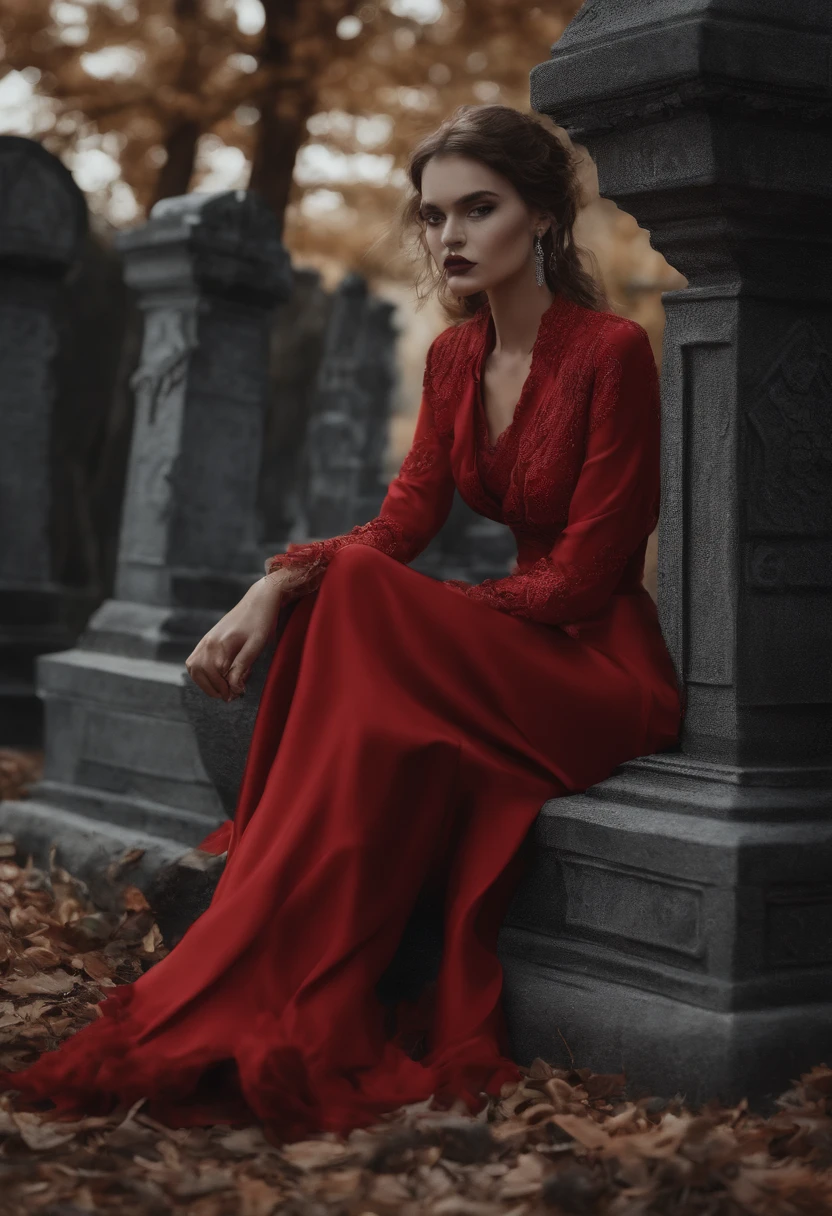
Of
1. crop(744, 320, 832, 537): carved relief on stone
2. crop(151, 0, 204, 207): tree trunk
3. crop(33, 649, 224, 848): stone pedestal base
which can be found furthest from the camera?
crop(151, 0, 204, 207): tree trunk

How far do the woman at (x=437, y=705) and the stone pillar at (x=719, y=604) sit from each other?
14 cm

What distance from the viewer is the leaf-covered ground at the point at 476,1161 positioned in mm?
2496

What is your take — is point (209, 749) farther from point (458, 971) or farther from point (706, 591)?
point (706, 591)

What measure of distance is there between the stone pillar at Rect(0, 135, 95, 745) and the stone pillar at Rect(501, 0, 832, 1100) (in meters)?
3.81

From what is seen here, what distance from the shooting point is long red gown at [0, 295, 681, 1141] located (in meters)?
2.90

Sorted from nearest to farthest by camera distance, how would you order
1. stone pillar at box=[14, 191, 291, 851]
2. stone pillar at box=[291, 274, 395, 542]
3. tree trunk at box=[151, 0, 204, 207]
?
stone pillar at box=[14, 191, 291, 851] → stone pillar at box=[291, 274, 395, 542] → tree trunk at box=[151, 0, 204, 207]

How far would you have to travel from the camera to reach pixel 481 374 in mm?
3676

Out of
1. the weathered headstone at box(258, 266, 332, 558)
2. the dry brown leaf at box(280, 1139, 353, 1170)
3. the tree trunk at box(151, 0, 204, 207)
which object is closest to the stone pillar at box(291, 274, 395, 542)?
the weathered headstone at box(258, 266, 332, 558)

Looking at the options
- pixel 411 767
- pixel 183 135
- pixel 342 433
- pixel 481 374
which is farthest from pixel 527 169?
pixel 183 135

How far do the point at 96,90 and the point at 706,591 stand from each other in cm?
698

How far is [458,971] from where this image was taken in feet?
10.4

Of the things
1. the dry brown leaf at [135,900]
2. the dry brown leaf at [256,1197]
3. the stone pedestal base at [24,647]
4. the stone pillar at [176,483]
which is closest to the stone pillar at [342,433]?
the stone pedestal base at [24,647]

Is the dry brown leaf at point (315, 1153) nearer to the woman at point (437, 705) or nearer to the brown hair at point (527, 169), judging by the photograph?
the woman at point (437, 705)

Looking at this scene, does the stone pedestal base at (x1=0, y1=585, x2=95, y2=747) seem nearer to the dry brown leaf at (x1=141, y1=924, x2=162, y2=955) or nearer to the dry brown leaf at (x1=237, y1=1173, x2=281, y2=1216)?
the dry brown leaf at (x1=141, y1=924, x2=162, y2=955)
